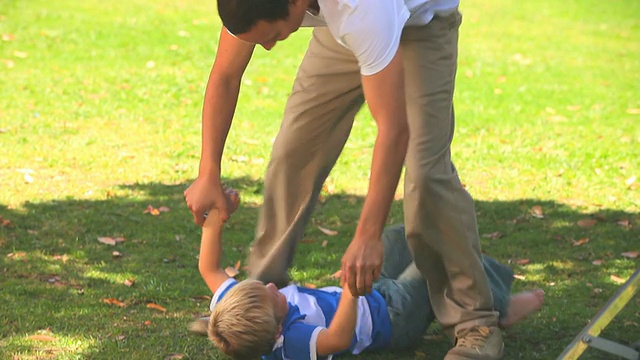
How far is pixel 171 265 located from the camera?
5.48 meters

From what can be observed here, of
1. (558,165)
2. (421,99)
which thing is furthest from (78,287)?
(558,165)

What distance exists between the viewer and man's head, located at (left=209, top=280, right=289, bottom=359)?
372 cm

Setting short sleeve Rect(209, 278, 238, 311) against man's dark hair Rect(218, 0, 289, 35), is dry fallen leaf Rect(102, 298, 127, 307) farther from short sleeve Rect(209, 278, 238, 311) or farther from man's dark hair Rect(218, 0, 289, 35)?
man's dark hair Rect(218, 0, 289, 35)

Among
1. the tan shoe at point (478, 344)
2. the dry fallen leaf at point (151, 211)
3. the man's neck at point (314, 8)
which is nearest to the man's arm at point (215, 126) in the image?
the man's neck at point (314, 8)

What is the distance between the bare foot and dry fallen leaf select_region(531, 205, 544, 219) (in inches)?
92.1

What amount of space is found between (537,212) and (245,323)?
3.47 metres

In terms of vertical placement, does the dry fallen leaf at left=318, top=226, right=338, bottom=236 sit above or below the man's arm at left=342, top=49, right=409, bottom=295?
below

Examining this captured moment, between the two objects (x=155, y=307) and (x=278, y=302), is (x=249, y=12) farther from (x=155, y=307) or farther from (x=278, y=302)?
(x=155, y=307)

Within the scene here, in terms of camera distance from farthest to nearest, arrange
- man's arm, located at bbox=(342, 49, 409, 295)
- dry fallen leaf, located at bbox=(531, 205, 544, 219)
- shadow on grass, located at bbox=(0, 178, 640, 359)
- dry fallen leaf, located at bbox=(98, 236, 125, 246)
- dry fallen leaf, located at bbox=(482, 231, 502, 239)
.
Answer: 1. dry fallen leaf, located at bbox=(531, 205, 544, 219)
2. dry fallen leaf, located at bbox=(482, 231, 502, 239)
3. dry fallen leaf, located at bbox=(98, 236, 125, 246)
4. shadow on grass, located at bbox=(0, 178, 640, 359)
5. man's arm, located at bbox=(342, 49, 409, 295)

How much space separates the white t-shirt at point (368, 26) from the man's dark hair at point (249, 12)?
175mm

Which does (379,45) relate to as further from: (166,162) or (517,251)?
(166,162)

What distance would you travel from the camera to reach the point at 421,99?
3848 mm

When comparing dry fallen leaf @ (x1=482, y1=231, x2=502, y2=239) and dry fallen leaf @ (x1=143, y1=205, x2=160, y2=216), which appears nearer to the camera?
dry fallen leaf @ (x1=482, y1=231, x2=502, y2=239)

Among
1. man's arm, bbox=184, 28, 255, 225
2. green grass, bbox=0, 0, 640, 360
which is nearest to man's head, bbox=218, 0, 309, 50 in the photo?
man's arm, bbox=184, 28, 255, 225
